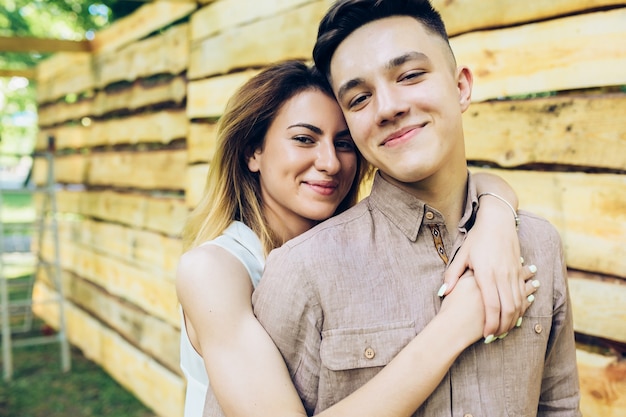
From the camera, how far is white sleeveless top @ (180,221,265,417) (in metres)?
1.94

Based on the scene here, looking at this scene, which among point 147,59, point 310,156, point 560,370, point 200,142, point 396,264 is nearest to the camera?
point 396,264

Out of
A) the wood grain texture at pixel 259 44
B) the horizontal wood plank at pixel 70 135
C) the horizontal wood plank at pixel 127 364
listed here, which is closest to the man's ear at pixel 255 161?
the wood grain texture at pixel 259 44

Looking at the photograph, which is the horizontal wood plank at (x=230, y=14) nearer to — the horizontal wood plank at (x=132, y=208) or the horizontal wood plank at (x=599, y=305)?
the horizontal wood plank at (x=132, y=208)

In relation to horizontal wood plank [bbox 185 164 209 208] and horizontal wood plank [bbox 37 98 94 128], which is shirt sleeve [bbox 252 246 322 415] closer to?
horizontal wood plank [bbox 185 164 209 208]

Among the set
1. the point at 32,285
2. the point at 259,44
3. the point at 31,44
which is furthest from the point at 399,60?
the point at 32,285

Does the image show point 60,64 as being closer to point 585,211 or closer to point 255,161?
point 255,161

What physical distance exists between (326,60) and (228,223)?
735mm

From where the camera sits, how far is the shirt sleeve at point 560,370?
64.7 inches

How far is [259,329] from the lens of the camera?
5.16 ft

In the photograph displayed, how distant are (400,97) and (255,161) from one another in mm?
894

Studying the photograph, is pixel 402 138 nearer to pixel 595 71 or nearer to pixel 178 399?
pixel 595 71

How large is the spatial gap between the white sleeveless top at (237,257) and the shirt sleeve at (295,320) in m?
0.36

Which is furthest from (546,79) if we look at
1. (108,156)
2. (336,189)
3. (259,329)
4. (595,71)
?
(108,156)

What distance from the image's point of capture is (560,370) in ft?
5.50
